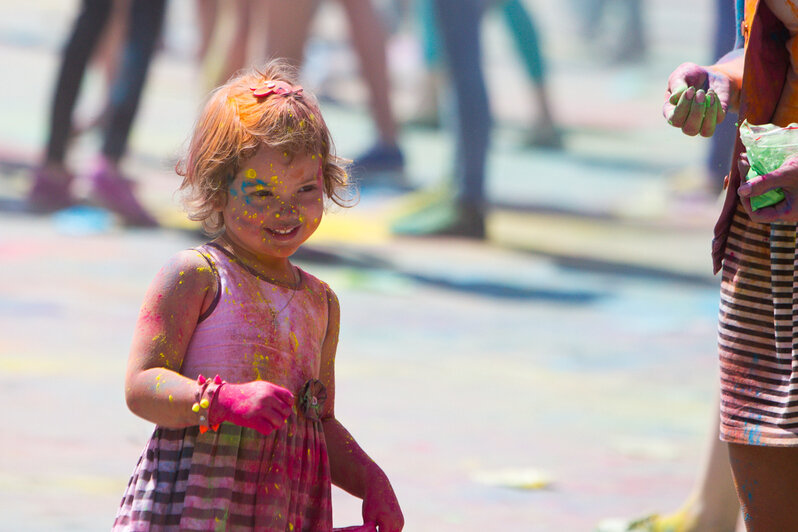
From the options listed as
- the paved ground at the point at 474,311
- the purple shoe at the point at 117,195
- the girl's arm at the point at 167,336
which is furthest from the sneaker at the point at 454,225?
the girl's arm at the point at 167,336

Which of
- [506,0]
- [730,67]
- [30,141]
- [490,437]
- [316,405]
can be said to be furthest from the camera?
[506,0]

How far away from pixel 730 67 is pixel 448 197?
5.52 metres

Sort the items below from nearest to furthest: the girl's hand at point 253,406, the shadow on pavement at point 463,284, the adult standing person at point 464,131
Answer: the girl's hand at point 253,406 < the shadow on pavement at point 463,284 < the adult standing person at point 464,131

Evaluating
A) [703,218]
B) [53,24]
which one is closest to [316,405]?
[703,218]

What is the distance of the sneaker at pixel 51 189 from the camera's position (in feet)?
25.6

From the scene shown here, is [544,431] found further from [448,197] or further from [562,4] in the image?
[562,4]

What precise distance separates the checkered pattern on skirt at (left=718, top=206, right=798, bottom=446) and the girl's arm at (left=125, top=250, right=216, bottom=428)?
0.90 meters

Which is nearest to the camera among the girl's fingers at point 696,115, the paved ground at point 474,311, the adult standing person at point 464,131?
the girl's fingers at point 696,115

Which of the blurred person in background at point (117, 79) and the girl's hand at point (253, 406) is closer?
the girl's hand at point (253, 406)

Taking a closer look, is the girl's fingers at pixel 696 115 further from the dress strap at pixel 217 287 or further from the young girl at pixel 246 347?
the dress strap at pixel 217 287

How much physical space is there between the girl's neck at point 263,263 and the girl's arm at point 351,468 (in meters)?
0.10

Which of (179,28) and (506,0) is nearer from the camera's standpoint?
(506,0)

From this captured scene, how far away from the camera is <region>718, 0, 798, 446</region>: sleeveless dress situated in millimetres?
2117

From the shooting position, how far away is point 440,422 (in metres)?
4.21
